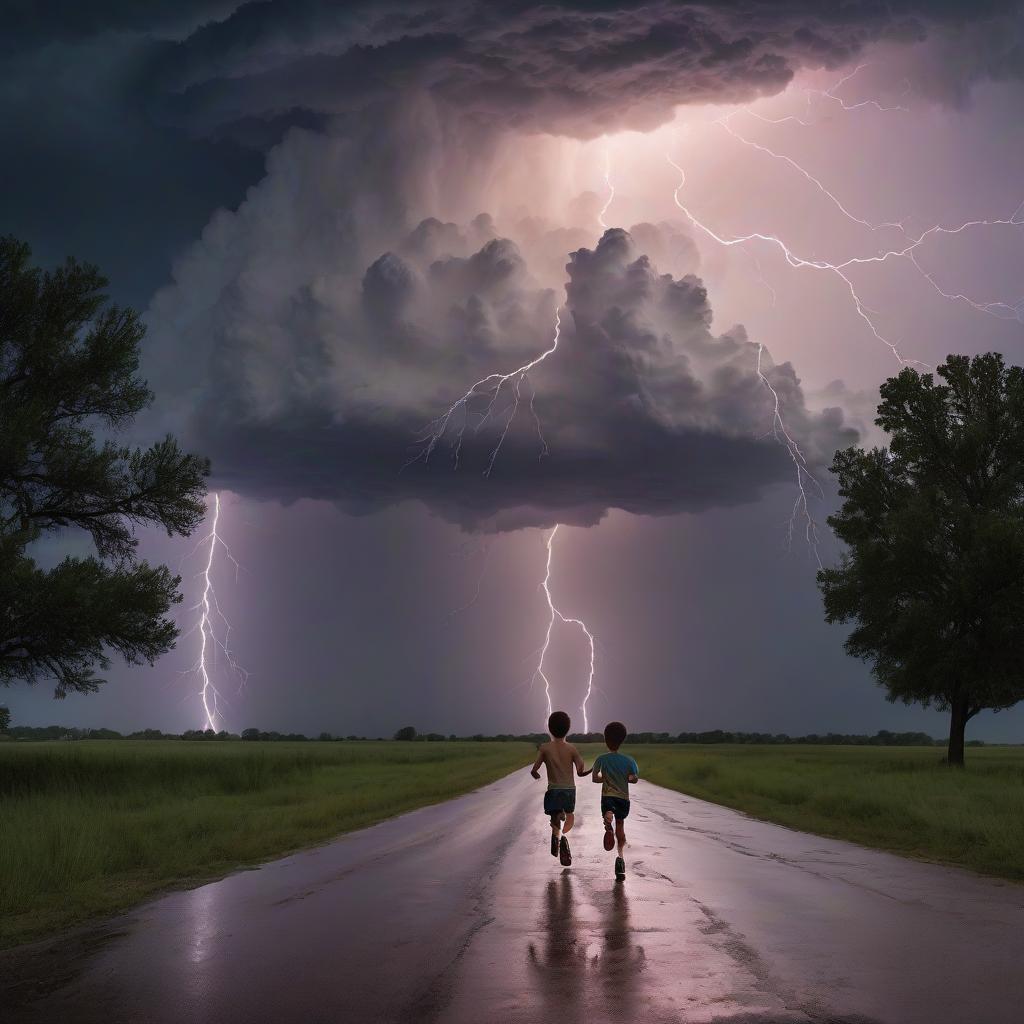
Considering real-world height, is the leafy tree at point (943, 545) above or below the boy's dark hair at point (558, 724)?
above

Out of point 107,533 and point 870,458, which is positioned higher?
point 870,458

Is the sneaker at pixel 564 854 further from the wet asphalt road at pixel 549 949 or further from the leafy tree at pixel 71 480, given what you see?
the leafy tree at pixel 71 480

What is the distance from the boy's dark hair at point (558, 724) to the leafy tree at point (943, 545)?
2670 cm

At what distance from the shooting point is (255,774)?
31.9 m

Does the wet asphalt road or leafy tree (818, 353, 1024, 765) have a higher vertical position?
leafy tree (818, 353, 1024, 765)

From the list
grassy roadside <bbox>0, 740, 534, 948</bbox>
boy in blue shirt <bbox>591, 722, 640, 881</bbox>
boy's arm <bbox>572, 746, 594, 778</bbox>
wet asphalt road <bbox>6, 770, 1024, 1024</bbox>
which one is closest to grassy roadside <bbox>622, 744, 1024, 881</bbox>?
wet asphalt road <bbox>6, 770, 1024, 1024</bbox>

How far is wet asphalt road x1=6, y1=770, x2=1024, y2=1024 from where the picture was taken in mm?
5512

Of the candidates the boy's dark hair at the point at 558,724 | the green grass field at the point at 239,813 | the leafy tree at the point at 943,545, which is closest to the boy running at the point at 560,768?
the boy's dark hair at the point at 558,724

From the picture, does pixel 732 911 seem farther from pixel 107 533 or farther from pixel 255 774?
pixel 255 774

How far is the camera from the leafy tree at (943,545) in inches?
1363

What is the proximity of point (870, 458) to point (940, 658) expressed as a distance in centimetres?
890

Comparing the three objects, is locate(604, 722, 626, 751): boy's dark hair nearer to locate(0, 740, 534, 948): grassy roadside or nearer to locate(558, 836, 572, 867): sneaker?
locate(558, 836, 572, 867): sneaker

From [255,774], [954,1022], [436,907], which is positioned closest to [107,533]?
[255,774]

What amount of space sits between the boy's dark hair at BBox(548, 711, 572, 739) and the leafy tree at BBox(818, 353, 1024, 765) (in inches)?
1051
